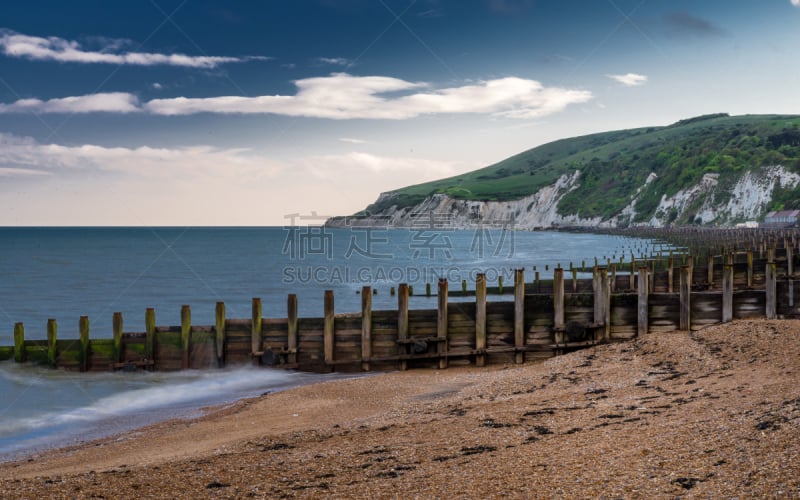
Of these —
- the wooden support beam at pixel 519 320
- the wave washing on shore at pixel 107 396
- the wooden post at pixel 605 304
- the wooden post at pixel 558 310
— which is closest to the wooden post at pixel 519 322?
the wooden support beam at pixel 519 320

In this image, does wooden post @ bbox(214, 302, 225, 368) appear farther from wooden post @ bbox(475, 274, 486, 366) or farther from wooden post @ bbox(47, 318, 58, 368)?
wooden post @ bbox(475, 274, 486, 366)

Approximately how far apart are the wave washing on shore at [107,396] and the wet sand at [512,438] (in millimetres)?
1585

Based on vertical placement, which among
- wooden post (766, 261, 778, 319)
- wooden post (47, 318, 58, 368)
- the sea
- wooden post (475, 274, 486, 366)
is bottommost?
the sea

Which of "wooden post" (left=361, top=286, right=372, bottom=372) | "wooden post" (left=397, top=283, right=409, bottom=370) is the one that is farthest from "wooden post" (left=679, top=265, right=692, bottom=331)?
"wooden post" (left=361, top=286, right=372, bottom=372)

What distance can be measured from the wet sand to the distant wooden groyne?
1529mm

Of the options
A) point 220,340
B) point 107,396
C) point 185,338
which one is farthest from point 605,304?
point 107,396

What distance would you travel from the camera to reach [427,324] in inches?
778

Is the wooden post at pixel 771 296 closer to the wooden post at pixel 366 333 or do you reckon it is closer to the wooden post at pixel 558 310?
the wooden post at pixel 558 310

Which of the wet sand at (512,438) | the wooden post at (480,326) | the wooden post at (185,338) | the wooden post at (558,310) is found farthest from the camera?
the wooden post at (185,338)

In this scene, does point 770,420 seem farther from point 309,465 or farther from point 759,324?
point 759,324

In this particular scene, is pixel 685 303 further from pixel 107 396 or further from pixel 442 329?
pixel 107 396

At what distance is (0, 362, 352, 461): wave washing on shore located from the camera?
663 inches

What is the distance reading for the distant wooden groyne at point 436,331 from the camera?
18656 mm

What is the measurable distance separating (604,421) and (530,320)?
878 centimetres
